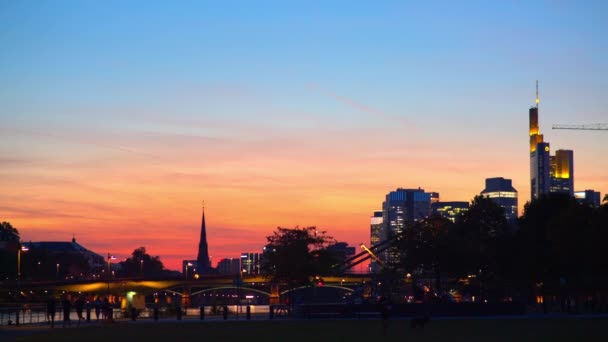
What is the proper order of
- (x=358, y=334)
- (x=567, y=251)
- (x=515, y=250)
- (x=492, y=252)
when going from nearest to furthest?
(x=358, y=334) < (x=567, y=251) < (x=492, y=252) < (x=515, y=250)

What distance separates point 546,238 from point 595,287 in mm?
8077

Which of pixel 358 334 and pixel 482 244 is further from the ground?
pixel 482 244

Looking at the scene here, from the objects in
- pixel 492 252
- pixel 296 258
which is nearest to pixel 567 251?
pixel 492 252

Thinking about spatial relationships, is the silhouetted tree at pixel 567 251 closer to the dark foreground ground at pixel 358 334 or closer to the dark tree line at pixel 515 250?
the dark tree line at pixel 515 250

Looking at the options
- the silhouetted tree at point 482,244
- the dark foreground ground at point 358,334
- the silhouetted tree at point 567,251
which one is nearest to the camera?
the dark foreground ground at point 358,334

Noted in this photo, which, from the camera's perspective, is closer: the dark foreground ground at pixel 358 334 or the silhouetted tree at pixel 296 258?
the dark foreground ground at pixel 358 334

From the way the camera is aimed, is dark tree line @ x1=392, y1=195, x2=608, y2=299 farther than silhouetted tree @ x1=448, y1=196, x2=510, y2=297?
No

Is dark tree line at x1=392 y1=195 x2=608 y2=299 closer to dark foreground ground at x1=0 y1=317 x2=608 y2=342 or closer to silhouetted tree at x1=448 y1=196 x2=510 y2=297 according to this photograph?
silhouetted tree at x1=448 y1=196 x2=510 y2=297

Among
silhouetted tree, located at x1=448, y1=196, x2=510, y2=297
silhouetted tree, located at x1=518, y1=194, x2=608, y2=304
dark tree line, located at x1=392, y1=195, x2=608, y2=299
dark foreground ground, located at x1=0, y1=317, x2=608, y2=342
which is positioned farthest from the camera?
silhouetted tree, located at x1=448, y1=196, x2=510, y2=297

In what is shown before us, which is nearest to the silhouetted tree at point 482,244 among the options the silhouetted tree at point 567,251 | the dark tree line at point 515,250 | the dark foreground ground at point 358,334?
the dark tree line at point 515,250

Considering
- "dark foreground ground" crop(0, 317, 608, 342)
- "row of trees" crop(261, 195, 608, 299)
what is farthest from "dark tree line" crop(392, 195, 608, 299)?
"dark foreground ground" crop(0, 317, 608, 342)

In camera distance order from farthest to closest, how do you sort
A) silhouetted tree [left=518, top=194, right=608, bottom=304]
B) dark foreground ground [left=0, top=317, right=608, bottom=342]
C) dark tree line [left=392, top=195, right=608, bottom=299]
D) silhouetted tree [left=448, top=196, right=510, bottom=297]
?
silhouetted tree [left=448, top=196, right=510, bottom=297] → dark tree line [left=392, top=195, right=608, bottom=299] → silhouetted tree [left=518, top=194, right=608, bottom=304] → dark foreground ground [left=0, top=317, right=608, bottom=342]

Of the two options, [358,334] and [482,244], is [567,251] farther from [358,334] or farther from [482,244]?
[358,334]

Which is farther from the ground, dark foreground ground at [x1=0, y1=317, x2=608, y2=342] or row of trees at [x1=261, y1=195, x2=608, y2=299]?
row of trees at [x1=261, y1=195, x2=608, y2=299]
